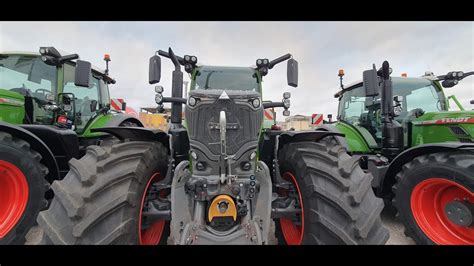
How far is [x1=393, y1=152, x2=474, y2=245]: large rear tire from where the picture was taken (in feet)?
8.54

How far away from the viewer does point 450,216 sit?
2.74 meters

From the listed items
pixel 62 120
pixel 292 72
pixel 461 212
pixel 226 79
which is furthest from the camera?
pixel 62 120

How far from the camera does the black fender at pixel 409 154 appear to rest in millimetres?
2643

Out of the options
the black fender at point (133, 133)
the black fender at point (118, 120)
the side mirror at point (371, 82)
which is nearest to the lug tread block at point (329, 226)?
the black fender at point (133, 133)

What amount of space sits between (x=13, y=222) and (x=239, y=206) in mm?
2946

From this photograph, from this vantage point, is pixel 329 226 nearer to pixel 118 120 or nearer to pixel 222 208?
pixel 222 208

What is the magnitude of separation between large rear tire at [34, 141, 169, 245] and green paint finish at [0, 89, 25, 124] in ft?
9.87

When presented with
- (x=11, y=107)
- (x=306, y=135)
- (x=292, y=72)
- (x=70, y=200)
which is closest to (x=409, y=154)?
(x=306, y=135)

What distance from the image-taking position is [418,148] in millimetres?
3027

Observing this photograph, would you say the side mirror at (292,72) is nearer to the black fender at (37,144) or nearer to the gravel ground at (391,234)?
the gravel ground at (391,234)

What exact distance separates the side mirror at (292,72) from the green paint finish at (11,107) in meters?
4.68

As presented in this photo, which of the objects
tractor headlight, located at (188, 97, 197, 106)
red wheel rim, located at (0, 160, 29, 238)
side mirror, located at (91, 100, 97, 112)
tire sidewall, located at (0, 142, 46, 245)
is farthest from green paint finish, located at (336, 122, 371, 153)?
side mirror, located at (91, 100, 97, 112)

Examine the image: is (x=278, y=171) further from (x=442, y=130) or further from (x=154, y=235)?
(x=442, y=130)

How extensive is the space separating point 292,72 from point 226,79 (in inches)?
41.2
